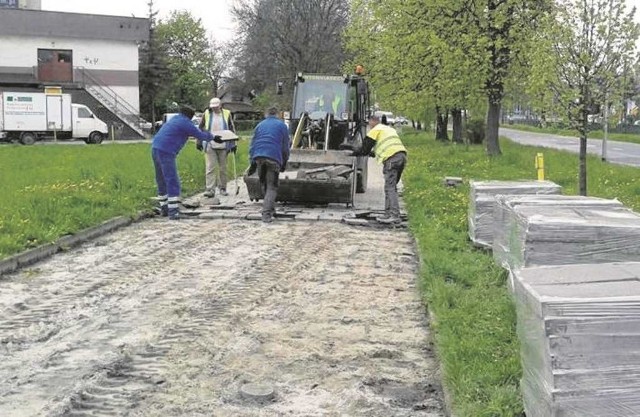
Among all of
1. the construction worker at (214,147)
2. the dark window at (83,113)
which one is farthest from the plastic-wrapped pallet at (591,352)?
the dark window at (83,113)

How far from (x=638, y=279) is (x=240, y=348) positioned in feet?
9.36

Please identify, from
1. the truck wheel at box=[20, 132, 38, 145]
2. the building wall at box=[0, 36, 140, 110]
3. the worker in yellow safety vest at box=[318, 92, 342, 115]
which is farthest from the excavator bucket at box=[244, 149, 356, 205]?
the building wall at box=[0, 36, 140, 110]

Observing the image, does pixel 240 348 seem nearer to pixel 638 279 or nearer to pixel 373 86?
pixel 638 279

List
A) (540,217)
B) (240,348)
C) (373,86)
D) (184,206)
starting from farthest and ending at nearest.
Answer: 1. (373,86)
2. (184,206)
3. (540,217)
4. (240,348)

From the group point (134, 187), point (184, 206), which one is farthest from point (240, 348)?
point (134, 187)

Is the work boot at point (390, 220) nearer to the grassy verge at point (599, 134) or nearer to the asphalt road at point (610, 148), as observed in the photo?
the grassy verge at point (599, 134)

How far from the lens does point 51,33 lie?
4994 cm

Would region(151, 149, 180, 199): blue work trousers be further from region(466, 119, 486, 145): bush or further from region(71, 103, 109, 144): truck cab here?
region(466, 119, 486, 145): bush

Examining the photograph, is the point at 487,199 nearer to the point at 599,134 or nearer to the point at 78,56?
the point at 599,134

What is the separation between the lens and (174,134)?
39.8 ft

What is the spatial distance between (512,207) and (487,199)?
76.8 inches

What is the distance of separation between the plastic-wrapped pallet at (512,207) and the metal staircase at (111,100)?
44.7 metres

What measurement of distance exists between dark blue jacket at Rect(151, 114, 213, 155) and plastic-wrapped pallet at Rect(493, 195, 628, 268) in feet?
19.0

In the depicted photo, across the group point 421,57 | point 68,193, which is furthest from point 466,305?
point 421,57
